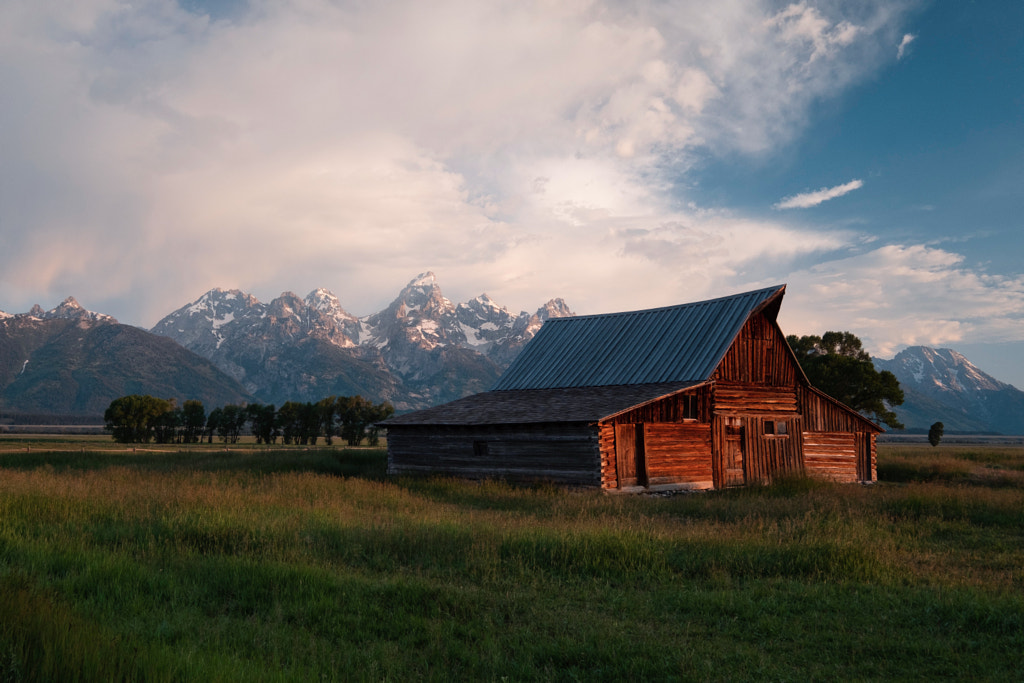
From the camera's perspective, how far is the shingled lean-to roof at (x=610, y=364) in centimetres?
2492

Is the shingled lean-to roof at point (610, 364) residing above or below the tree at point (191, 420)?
above

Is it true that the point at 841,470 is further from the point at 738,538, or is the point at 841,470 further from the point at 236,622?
the point at 236,622

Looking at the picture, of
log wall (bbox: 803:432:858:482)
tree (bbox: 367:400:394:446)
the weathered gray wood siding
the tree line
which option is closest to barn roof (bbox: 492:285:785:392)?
the weathered gray wood siding

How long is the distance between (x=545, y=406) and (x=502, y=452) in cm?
246

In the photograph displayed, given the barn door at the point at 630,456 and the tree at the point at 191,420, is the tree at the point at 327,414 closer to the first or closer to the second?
the tree at the point at 191,420

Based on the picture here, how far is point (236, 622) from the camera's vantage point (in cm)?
685

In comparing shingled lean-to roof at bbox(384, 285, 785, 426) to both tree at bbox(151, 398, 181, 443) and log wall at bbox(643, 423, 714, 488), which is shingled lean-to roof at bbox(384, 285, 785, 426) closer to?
log wall at bbox(643, 423, 714, 488)

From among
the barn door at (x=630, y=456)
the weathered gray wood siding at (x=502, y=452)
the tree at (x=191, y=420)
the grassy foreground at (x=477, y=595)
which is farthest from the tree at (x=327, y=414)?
the grassy foreground at (x=477, y=595)

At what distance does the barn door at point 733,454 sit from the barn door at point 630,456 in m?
4.43

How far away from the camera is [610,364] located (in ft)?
97.4

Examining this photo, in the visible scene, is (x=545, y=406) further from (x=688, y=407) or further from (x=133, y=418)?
(x=133, y=418)

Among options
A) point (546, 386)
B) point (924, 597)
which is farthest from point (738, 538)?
point (546, 386)

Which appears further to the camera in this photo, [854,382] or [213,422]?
[213,422]

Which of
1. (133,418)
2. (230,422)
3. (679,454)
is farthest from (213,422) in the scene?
(679,454)
